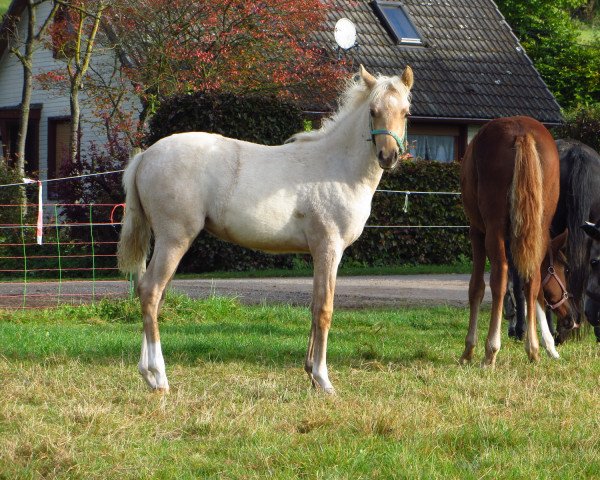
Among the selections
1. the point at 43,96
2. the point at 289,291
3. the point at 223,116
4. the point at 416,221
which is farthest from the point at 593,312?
the point at 43,96

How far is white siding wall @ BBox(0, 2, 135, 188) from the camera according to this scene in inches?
1136

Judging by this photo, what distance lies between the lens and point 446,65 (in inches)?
1159

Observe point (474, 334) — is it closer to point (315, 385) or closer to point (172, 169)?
point (315, 385)

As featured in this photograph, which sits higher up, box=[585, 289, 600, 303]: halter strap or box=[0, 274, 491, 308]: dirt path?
box=[585, 289, 600, 303]: halter strap

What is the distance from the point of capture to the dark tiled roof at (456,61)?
1113 inches

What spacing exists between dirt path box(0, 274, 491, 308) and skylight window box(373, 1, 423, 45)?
11191 millimetres

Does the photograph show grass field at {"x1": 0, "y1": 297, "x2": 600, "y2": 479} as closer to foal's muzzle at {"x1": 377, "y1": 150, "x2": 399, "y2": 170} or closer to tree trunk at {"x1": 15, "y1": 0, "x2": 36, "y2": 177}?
foal's muzzle at {"x1": 377, "y1": 150, "x2": 399, "y2": 170}

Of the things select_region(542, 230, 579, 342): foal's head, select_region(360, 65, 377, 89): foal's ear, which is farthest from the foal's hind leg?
select_region(542, 230, 579, 342): foal's head

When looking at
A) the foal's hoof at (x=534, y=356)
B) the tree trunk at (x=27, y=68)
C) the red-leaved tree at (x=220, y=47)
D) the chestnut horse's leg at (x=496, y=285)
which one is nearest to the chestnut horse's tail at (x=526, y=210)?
the chestnut horse's leg at (x=496, y=285)

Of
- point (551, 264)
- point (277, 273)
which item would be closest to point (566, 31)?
point (277, 273)

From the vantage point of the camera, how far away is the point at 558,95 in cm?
4159

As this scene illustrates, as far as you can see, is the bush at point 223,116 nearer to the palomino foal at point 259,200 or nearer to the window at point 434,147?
the window at point 434,147

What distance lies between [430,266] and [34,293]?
9.11 m

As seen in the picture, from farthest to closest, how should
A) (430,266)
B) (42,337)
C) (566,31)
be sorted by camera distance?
(566,31)
(430,266)
(42,337)
